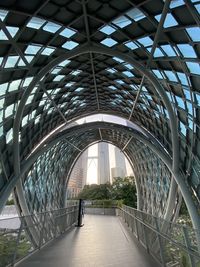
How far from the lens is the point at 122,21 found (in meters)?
17.8

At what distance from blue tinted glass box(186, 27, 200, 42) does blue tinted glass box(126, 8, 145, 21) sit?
3264 millimetres

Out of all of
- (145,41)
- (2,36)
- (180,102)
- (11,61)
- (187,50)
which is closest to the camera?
(2,36)

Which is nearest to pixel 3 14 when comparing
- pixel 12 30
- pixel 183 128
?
pixel 12 30

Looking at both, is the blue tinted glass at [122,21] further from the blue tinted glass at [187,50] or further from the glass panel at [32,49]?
the glass panel at [32,49]

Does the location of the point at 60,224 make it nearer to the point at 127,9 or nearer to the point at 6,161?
Answer: the point at 6,161

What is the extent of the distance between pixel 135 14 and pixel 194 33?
13.7 ft

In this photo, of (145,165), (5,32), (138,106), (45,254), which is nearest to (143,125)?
(138,106)

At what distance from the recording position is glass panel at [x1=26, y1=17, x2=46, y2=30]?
1586 cm

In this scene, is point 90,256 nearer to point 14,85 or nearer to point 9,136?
point 14,85

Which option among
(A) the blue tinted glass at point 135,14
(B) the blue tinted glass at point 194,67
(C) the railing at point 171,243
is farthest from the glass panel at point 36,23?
(C) the railing at point 171,243

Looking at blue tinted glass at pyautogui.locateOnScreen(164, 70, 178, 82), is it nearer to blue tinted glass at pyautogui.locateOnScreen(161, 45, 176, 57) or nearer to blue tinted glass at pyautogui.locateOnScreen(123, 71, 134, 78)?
blue tinted glass at pyautogui.locateOnScreen(161, 45, 176, 57)

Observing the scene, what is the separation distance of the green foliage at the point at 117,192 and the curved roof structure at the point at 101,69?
160 ft

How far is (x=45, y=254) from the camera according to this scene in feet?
35.8

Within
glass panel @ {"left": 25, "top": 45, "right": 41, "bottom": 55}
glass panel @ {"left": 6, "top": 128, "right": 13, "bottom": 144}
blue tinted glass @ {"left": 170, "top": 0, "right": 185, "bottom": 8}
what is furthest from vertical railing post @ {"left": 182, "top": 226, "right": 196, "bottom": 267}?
glass panel @ {"left": 6, "top": 128, "right": 13, "bottom": 144}
